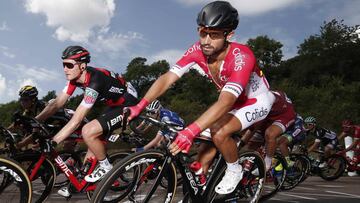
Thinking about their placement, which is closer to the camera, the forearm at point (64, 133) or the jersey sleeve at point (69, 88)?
the forearm at point (64, 133)

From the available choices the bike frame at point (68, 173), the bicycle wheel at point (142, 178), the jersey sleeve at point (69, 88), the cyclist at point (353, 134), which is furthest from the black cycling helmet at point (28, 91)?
the cyclist at point (353, 134)

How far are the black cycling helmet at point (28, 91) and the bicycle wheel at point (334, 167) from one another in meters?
8.30

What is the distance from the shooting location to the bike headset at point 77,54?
535 centimetres

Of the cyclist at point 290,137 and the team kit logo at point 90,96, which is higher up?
the team kit logo at point 90,96

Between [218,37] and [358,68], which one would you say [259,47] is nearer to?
[358,68]

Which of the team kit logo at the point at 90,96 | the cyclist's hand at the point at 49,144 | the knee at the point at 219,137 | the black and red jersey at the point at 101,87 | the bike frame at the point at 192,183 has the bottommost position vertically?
the bike frame at the point at 192,183

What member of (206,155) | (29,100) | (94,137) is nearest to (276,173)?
(206,155)

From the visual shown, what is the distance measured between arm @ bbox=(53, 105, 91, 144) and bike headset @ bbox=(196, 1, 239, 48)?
211 centimetres

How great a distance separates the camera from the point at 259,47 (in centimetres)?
8162

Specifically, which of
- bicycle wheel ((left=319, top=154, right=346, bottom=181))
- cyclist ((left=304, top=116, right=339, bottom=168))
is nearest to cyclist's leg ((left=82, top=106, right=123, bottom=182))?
bicycle wheel ((left=319, top=154, right=346, bottom=181))

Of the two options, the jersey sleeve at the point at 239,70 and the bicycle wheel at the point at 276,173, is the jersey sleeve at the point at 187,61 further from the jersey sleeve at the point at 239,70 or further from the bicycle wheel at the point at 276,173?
the bicycle wheel at the point at 276,173

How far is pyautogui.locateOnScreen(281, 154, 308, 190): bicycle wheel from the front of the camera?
8.38 metres

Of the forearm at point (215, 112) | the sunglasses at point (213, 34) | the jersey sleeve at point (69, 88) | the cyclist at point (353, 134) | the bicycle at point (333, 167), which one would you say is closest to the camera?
the forearm at point (215, 112)

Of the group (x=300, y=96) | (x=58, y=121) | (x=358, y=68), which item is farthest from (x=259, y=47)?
(x=58, y=121)
